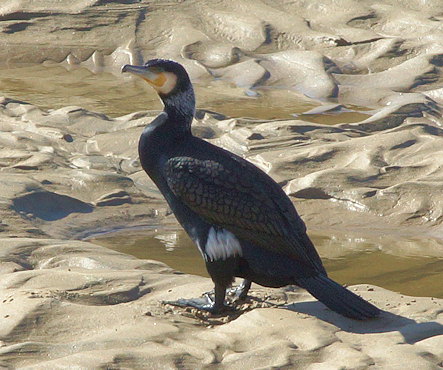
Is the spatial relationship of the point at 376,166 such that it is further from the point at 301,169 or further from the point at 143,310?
the point at 143,310

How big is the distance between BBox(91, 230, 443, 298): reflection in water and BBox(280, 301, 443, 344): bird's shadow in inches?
53.2

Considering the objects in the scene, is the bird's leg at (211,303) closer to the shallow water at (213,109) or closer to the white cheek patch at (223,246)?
the white cheek patch at (223,246)

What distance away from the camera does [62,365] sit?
344cm

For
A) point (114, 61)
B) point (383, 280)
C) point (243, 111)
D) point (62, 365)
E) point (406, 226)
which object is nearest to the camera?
point (62, 365)

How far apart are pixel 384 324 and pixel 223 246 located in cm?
80

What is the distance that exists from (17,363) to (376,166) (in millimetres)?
4436

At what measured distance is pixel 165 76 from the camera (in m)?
4.47

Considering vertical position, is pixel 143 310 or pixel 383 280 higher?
pixel 143 310

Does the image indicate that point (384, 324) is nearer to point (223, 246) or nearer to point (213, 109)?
point (223, 246)

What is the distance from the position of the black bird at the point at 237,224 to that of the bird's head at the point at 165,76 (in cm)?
27

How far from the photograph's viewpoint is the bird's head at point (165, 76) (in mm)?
4449

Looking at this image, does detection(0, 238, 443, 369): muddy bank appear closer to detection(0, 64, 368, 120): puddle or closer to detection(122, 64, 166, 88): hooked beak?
detection(122, 64, 166, 88): hooked beak

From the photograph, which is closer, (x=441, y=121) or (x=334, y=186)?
(x=334, y=186)

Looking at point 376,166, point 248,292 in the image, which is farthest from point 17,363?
point 376,166
